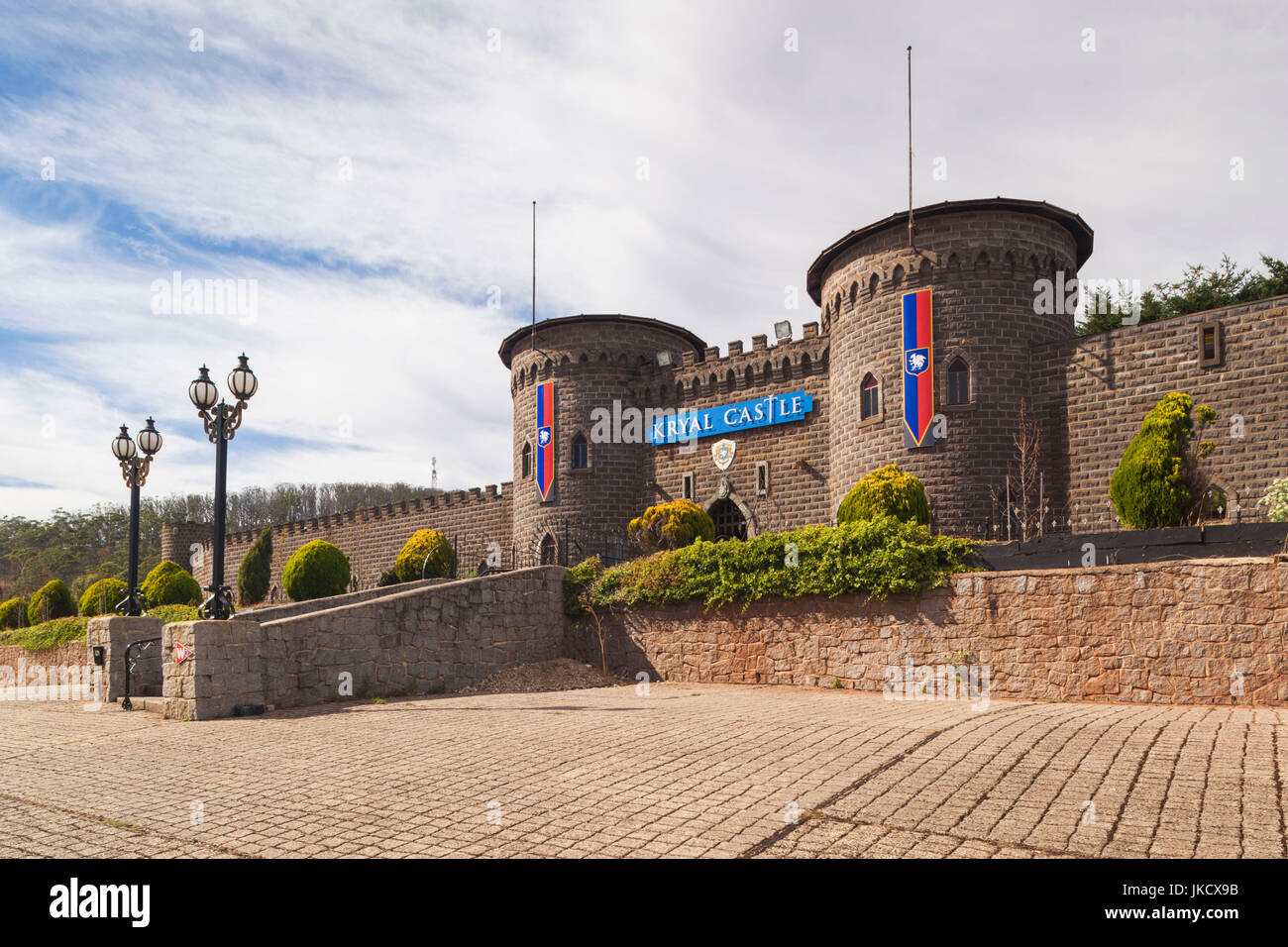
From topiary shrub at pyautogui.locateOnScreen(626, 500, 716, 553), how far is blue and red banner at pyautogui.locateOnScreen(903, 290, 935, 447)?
5.36m

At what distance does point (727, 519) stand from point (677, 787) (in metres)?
22.0

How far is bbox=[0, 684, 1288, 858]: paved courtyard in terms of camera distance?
4.80 m

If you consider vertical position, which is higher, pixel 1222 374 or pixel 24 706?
pixel 1222 374

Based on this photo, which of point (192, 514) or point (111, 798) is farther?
point (192, 514)

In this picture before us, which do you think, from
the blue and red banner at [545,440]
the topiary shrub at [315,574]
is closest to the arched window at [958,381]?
the blue and red banner at [545,440]

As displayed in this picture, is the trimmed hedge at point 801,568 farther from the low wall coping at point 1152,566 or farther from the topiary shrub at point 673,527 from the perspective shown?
the topiary shrub at point 673,527

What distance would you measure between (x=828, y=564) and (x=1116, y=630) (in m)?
4.19

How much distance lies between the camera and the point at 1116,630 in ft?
36.9

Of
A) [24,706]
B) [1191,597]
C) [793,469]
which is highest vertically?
[793,469]

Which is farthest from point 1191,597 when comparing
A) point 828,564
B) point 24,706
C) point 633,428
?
point 633,428

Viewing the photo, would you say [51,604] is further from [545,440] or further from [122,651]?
[122,651]

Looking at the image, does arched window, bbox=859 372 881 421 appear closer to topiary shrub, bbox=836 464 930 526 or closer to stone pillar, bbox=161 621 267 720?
topiary shrub, bbox=836 464 930 526
